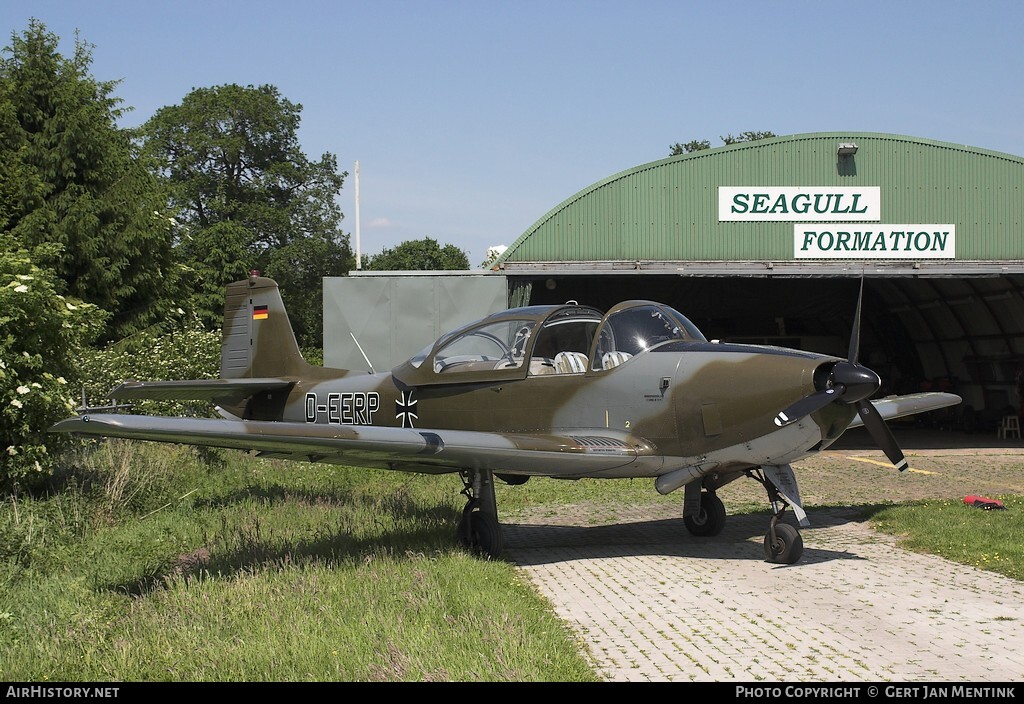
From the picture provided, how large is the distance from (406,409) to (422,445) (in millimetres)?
2264

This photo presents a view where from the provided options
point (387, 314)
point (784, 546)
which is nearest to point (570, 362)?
point (784, 546)

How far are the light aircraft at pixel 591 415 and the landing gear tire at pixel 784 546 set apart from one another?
13 mm

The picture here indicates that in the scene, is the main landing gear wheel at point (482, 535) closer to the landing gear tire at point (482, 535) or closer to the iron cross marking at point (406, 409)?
the landing gear tire at point (482, 535)

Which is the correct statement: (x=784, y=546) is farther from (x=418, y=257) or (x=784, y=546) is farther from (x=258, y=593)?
(x=418, y=257)

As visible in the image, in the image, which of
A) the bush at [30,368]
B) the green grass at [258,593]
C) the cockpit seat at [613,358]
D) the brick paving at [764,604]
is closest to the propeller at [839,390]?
the brick paving at [764,604]

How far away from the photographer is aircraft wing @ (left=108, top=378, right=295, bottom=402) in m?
9.67

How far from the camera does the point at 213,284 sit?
4078 centimetres

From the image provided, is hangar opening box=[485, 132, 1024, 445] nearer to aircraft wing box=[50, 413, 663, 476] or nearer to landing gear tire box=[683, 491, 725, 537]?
landing gear tire box=[683, 491, 725, 537]

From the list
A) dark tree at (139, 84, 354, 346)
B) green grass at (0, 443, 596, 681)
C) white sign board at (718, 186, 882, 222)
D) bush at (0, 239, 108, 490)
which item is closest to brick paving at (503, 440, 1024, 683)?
green grass at (0, 443, 596, 681)

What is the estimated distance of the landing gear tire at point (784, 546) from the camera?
7.83 m

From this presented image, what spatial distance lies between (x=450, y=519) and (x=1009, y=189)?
1588 cm

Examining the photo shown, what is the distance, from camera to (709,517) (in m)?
9.52

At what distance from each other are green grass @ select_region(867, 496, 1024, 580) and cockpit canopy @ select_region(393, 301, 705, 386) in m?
3.13
